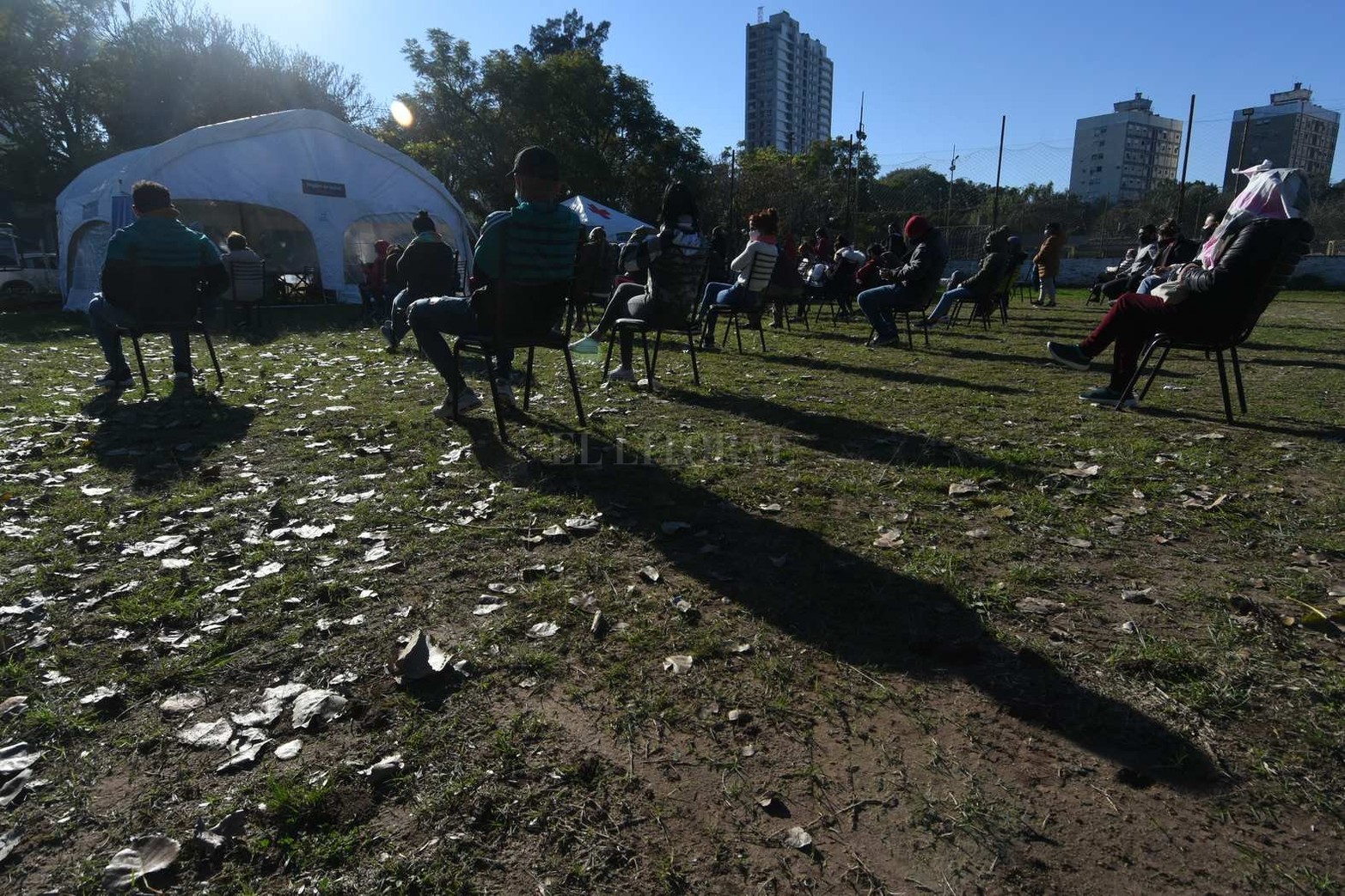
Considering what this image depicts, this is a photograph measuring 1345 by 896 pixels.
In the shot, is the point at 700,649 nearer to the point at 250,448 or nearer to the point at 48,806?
the point at 48,806

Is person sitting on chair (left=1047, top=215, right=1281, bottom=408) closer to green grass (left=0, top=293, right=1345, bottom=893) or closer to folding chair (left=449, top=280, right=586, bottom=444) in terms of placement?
green grass (left=0, top=293, right=1345, bottom=893)

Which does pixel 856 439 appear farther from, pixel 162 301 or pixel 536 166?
pixel 162 301

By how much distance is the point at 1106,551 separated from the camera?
10.8 ft

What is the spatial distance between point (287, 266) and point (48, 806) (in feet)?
81.0

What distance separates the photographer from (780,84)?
117m

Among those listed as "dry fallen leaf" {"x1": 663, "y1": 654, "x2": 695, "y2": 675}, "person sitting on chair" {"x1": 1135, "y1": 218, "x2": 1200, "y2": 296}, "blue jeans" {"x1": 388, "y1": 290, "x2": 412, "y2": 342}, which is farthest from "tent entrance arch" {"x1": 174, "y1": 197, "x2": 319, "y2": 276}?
"dry fallen leaf" {"x1": 663, "y1": 654, "x2": 695, "y2": 675}

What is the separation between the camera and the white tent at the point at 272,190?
53.9 feet

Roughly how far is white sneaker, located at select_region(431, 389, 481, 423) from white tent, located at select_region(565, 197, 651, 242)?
676 inches

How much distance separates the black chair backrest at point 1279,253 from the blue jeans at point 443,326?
567cm

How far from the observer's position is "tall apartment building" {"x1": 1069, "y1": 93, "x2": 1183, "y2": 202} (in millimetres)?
25078

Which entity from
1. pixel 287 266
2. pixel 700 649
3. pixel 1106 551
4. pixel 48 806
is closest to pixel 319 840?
pixel 48 806

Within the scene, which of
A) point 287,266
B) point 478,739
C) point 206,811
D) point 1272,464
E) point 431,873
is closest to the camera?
point 431,873

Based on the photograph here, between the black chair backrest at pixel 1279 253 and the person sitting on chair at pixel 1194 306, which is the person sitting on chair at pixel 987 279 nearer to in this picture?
the person sitting on chair at pixel 1194 306

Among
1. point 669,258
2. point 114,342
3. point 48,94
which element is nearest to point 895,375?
point 669,258
